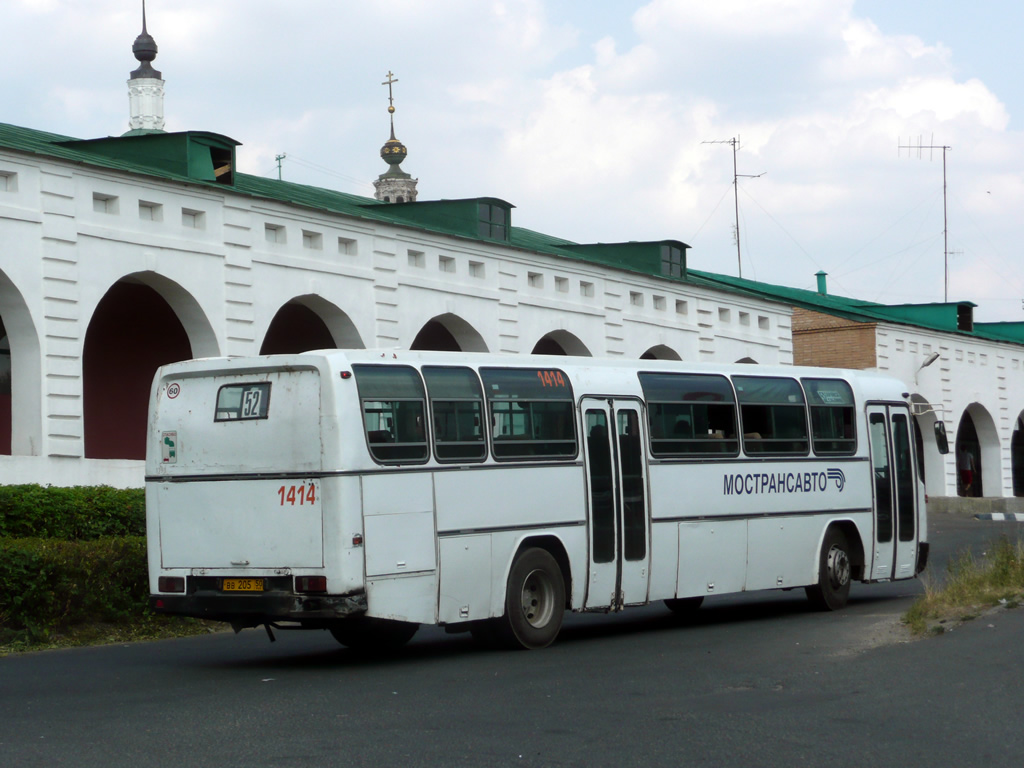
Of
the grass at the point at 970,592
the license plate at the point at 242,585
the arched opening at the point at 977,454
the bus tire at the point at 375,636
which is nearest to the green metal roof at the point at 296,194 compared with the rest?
the arched opening at the point at 977,454

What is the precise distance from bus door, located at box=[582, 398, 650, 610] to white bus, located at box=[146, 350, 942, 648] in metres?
0.02

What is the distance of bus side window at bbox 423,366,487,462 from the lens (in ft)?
41.9

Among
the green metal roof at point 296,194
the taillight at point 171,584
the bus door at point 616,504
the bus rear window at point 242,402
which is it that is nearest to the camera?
the bus rear window at point 242,402

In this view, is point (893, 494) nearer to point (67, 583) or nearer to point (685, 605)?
point (685, 605)

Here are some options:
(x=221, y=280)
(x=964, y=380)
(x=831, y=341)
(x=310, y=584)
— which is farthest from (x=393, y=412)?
(x=964, y=380)

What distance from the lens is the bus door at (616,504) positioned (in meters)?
14.1

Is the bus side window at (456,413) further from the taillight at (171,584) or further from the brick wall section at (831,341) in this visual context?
the brick wall section at (831,341)

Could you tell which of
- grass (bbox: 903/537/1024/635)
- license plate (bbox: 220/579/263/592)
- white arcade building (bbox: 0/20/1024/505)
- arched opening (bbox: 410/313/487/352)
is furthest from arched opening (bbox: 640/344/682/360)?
license plate (bbox: 220/579/263/592)

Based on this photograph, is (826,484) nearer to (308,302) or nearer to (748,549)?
(748,549)

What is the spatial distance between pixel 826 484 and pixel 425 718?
8.84 meters

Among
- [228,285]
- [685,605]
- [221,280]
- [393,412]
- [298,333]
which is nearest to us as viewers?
[393,412]

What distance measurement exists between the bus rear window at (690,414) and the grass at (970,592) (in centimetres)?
254

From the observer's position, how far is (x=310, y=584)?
11789 mm

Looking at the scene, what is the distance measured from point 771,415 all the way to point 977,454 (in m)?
38.4
